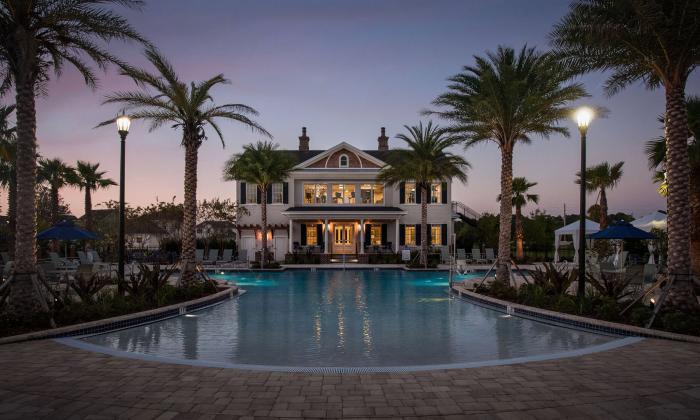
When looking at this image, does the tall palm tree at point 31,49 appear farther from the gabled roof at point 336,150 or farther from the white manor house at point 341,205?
the gabled roof at point 336,150

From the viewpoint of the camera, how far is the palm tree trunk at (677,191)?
28.9 ft

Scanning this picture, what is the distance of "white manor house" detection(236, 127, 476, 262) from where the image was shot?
105 feet

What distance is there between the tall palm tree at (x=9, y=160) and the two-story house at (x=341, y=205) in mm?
13548

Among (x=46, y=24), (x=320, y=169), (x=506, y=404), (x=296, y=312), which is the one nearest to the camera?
(x=506, y=404)

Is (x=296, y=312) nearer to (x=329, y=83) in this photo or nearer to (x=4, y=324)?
(x=4, y=324)

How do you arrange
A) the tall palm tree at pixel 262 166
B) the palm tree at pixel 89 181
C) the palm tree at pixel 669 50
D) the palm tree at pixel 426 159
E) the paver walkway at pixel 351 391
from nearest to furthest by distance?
the paver walkway at pixel 351 391, the palm tree at pixel 669 50, the palm tree at pixel 426 159, the tall palm tree at pixel 262 166, the palm tree at pixel 89 181

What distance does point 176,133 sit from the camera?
15.5m

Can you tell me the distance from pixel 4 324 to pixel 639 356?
10.7 meters

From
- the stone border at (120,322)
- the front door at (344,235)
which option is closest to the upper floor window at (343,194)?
the front door at (344,235)

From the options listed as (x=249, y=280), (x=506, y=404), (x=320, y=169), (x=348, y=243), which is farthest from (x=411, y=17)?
(x=348, y=243)

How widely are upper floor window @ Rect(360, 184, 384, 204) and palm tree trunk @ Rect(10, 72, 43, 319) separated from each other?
2484 centimetres

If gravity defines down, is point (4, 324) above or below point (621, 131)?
below

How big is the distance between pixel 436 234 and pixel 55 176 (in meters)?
25.4

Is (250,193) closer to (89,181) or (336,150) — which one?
(336,150)
